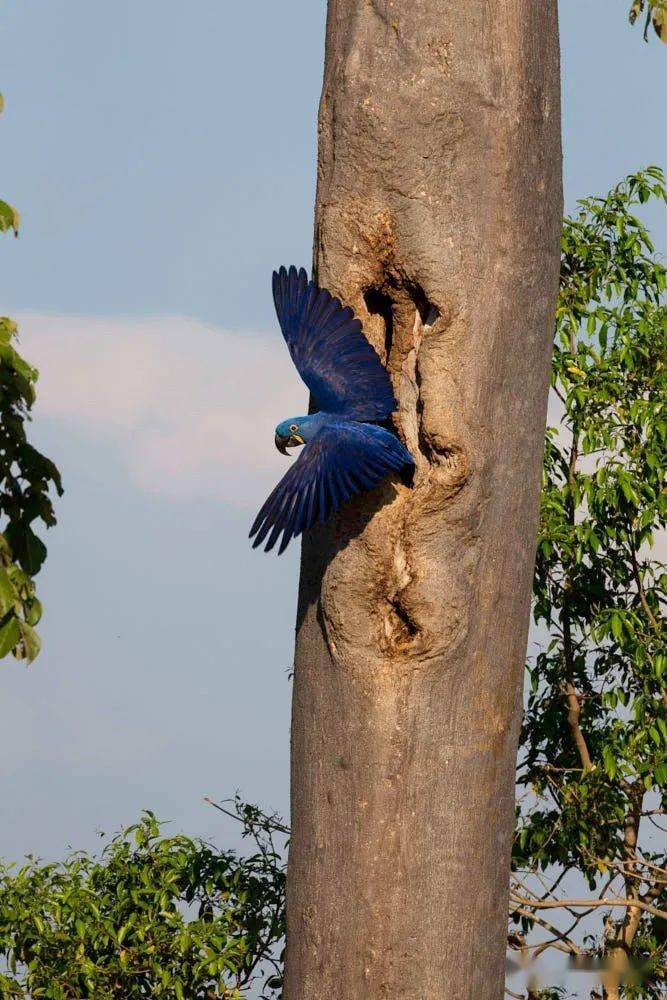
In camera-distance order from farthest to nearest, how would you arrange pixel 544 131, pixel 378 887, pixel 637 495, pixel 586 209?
1. pixel 586 209
2. pixel 637 495
3. pixel 544 131
4. pixel 378 887

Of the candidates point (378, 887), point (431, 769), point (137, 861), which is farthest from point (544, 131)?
point (137, 861)

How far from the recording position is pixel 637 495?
529 centimetres

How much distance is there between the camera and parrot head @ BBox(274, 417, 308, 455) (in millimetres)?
3289

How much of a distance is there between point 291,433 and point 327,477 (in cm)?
24

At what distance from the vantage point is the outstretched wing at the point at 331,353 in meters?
3.24

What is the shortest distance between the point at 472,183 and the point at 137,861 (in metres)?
3.01

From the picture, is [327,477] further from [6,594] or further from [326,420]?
[6,594]

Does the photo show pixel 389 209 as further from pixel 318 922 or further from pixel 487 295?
pixel 318 922

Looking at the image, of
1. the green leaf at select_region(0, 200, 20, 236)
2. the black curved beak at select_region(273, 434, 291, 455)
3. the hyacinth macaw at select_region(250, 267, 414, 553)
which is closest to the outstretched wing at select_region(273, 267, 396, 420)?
the hyacinth macaw at select_region(250, 267, 414, 553)

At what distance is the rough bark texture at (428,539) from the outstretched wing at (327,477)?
0.42ft

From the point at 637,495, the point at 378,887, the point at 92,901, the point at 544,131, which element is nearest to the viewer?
the point at 378,887

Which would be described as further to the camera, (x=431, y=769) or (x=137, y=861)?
(x=137, y=861)

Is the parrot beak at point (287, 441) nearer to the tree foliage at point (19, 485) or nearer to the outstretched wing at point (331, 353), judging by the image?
the outstretched wing at point (331, 353)

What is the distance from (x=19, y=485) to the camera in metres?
4.18
